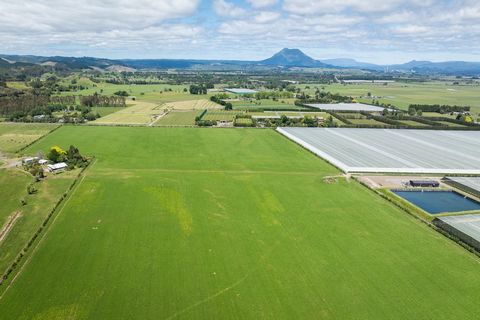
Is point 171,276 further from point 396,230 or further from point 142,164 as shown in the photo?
point 142,164

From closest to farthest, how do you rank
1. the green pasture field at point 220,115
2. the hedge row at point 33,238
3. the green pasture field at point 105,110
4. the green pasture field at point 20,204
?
the hedge row at point 33,238, the green pasture field at point 20,204, the green pasture field at point 220,115, the green pasture field at point 105,110

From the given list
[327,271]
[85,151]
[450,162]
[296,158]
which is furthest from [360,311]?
[85,151]

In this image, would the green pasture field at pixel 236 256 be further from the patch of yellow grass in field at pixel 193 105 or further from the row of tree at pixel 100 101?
the row of tree at pixel 100 101

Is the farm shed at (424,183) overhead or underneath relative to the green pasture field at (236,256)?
overhead

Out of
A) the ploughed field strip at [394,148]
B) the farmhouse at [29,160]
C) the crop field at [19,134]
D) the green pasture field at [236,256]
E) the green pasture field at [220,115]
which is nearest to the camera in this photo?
the green pasture field at [236,256]

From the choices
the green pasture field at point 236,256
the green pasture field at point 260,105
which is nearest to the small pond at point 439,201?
the green pasture field at point 236,256

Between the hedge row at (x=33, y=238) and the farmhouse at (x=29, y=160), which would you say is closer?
the hedge row at (x=33, y=238)

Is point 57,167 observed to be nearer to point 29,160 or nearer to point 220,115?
point 29,160
